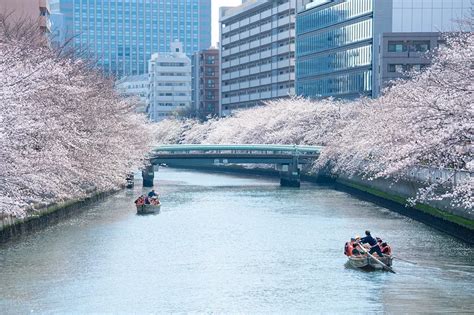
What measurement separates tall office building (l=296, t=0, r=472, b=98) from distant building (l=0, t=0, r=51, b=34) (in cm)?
3685

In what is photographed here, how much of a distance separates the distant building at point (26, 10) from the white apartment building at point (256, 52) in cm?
5726

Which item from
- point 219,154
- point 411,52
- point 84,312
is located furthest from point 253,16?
point 84,312

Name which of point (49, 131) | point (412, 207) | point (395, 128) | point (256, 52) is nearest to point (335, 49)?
point (256, 52)

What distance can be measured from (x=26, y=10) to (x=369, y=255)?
52192 mm

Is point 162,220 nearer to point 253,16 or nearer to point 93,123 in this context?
point 93,123

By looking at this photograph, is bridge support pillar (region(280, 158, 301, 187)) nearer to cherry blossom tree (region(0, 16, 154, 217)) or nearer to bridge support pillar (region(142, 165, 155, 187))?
bridge support pillar (region(142, 165, 155, 187))

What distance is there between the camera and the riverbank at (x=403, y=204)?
44412 millimetres

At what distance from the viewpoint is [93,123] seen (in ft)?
189

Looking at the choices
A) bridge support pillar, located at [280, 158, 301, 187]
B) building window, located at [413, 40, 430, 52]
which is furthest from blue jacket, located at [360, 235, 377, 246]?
building window, located at [413, 40, 430, 52]

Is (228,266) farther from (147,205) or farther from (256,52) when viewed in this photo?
(256,52)

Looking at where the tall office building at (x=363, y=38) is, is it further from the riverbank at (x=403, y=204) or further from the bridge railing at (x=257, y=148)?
the bridge railing at (x=257, y=148)

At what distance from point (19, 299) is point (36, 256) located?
27.9 feet

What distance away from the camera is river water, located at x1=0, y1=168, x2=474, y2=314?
29.9m

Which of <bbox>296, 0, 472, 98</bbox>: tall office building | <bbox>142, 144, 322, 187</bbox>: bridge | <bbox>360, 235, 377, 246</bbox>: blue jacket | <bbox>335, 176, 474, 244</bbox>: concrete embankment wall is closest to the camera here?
<bbox>360, 235, 377, 246</bbox>: blue jacket
